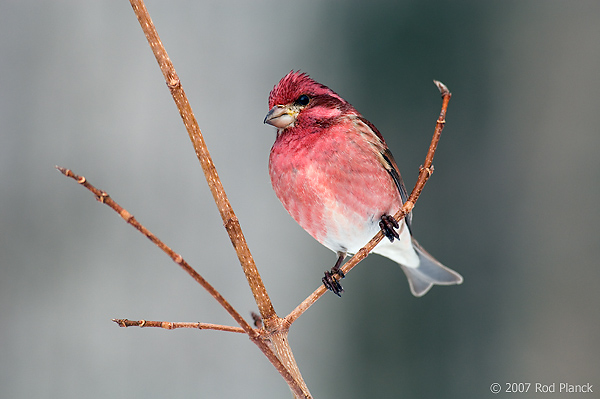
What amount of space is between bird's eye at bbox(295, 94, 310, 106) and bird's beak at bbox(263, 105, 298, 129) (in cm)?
1

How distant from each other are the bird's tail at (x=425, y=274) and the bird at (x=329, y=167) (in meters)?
0.20

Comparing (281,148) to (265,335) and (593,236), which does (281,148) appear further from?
(593,236)

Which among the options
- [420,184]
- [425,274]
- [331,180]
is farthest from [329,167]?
[425,274]

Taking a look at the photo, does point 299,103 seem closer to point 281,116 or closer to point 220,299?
point 281,116

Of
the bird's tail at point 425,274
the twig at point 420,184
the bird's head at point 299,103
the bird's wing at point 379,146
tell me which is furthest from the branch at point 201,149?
the bird's tail at point 425,274

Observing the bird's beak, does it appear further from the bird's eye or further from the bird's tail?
the bird's tail

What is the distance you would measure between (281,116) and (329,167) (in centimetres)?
10

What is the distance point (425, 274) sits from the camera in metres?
1.03

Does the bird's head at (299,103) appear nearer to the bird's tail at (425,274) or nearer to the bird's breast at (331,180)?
the bird's breast at (331,180)

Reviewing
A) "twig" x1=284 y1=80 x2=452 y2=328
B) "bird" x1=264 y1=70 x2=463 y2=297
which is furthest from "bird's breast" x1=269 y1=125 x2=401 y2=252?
"twig" x1=284 y1=80 x2=452 y2=328

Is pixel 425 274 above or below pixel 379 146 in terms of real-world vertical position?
below

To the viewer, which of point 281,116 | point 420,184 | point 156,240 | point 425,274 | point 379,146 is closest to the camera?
point 156,240

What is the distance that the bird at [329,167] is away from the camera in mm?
765

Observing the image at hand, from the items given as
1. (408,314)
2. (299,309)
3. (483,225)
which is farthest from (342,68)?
(299,309)
